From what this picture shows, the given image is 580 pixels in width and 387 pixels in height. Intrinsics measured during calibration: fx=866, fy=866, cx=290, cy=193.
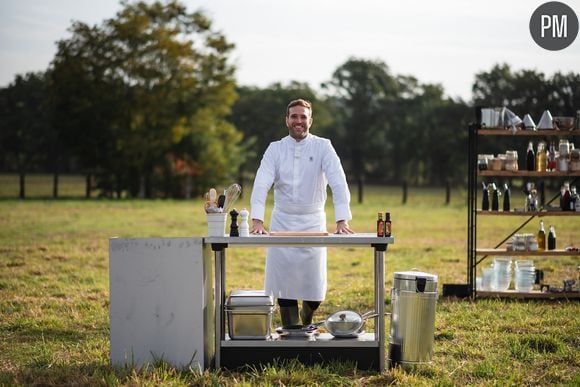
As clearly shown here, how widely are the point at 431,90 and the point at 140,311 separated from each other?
184 ft

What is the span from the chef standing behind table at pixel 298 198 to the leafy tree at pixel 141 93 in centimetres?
2811

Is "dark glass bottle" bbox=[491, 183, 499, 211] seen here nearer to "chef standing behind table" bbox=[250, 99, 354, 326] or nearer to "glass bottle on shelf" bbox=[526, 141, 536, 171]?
"glass bottle on shelf" bbox=[526, 141, 536, 171]

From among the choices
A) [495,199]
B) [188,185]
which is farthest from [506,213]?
[188,185]

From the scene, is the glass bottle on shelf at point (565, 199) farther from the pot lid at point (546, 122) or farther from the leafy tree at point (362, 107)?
the leafy tree at point (362, 107)

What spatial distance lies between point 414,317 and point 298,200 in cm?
140

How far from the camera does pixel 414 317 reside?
607cm

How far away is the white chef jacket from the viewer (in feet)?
22.4

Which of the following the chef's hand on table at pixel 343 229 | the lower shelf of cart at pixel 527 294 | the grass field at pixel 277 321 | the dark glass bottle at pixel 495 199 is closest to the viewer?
the grass field at pixel 277 321

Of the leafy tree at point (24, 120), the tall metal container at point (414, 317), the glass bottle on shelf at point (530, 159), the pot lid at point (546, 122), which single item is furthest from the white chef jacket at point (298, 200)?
the leafy tree at point (24, 120)

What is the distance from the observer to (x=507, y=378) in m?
5.84

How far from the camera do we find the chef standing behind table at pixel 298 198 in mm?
6809

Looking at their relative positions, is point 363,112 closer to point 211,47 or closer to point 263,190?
point 211,47

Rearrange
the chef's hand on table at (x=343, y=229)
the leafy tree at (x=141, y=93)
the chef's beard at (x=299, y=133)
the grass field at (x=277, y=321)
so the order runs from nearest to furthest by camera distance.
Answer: the grass field at (x=277, y=321)
the chef's hand on table at (x=343, y=229)
the chef's beard at (x=299, y=133)
the leafy tree at (x=141, y=93)

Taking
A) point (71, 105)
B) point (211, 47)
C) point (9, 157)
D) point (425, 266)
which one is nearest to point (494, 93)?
point (211, 47)
